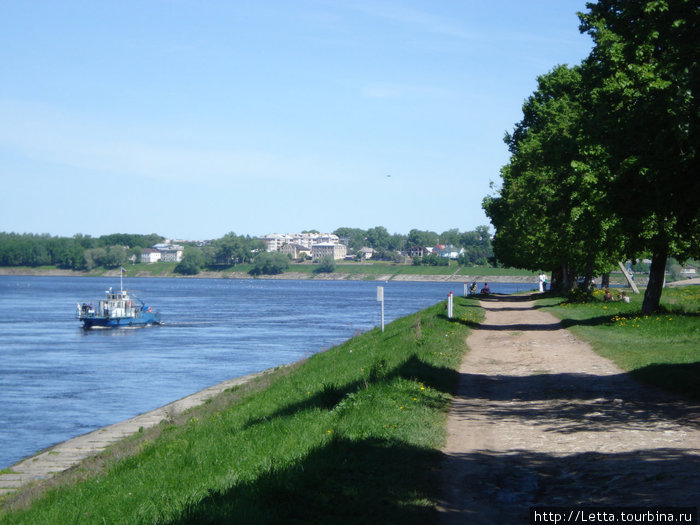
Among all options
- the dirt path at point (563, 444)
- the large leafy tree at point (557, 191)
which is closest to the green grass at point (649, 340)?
the dirt path at point (563, 444)

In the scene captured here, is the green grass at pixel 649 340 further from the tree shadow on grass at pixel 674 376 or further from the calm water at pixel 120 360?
the calm water at pixel 120 360

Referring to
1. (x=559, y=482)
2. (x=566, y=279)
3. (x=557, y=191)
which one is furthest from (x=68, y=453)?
(x=566, y=279)

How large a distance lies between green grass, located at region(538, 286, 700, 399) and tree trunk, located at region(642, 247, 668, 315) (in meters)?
0.45

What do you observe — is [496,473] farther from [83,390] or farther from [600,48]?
[83,390]

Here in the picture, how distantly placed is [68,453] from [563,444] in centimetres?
1329

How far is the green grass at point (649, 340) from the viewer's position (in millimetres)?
14843

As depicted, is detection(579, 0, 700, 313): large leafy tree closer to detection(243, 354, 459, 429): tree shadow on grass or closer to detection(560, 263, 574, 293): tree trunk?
detection(243, 354, 459, 429): tree shadow on grass

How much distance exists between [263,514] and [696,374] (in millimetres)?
10257

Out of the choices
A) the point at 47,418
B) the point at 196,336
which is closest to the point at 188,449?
the point at 47,418

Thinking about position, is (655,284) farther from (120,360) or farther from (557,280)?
(557,280)

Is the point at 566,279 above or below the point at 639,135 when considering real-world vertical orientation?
below

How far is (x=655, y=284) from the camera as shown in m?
29.5

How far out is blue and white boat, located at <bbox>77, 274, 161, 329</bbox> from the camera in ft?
231

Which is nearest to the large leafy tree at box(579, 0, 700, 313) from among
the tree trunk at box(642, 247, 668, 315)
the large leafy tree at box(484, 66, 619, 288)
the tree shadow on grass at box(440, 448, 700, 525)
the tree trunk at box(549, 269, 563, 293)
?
the large leafy tree at box(484, 66, 619, 288)
